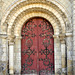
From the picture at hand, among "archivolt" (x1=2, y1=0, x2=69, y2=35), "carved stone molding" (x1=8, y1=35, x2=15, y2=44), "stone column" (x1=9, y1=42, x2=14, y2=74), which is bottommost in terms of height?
"stone column" (x1=9, y1=42, x2=14, y2=74)

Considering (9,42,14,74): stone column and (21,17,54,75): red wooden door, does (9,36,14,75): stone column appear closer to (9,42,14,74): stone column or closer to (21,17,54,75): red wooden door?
(9,42,14,74): stone column

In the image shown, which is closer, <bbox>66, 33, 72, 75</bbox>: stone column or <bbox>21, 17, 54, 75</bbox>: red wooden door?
<bbox>66, 33, 72, 75</bbox>: stone column

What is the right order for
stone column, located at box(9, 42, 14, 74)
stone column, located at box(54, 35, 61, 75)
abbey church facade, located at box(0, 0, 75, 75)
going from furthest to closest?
stone column, located at box(54, 35, 61, 75), stone column, located at box(9, 42, 14, 74), abbey church facade, located at box(0, 0, 75, 75)

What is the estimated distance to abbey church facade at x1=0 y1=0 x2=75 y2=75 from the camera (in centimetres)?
559

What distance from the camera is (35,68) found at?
6.25 m

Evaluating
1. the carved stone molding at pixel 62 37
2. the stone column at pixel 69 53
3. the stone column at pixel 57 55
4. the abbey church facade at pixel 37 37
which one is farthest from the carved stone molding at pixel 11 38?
the stone column at pixel 69 53

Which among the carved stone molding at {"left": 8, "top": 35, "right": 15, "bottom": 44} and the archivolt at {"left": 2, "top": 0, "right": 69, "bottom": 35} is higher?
the archivolt at {"left": 2, "top": 0, "right": 69, "bottom": 35}

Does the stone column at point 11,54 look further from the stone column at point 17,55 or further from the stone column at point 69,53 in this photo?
the stone column at point 69,53

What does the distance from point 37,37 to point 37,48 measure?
56cm

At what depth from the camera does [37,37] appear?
6348 mm

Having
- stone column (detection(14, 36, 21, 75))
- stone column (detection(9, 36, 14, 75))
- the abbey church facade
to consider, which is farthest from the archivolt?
stone column (detection(14, 36, 21, 75))

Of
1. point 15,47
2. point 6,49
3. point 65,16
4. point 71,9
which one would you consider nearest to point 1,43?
point 6,49

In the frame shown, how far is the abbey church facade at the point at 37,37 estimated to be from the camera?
18.4ft

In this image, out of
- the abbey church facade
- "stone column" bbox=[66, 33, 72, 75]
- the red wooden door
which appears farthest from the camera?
the red wooden door
